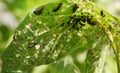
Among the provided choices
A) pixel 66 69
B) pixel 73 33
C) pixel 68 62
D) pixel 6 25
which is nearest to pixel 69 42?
pixel 73 33

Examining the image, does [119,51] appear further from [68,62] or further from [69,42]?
[68,62]

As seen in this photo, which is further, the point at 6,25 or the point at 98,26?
the point at 6,25

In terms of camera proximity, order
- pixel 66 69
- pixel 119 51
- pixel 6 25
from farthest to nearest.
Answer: pixel 6 25 < pixel 66 69 < pixel 119 51

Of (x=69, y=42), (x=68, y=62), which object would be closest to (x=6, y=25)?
(x=68, y=62)

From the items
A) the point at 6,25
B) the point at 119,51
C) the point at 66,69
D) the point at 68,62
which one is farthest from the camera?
the point at 6,25

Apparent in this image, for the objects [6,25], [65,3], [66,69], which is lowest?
[66,69]

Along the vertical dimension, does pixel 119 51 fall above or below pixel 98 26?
below
